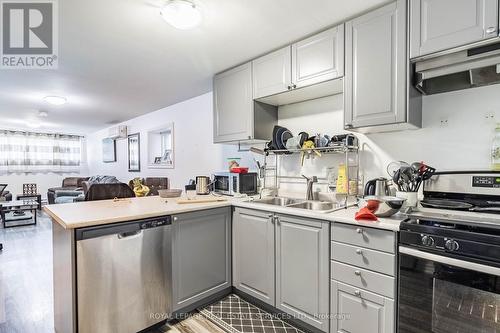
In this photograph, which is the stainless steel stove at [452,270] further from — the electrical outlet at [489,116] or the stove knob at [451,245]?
the electrical outlet at [489,116]

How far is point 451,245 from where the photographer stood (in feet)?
3.90

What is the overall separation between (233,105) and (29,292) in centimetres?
264

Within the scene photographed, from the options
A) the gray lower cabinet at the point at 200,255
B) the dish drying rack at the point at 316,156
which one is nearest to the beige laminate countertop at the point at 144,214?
the gray lower cabinet at the point at 200,255

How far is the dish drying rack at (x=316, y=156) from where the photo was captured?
2.08 metres

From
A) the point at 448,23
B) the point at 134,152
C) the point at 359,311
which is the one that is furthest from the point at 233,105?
the point at 134,152

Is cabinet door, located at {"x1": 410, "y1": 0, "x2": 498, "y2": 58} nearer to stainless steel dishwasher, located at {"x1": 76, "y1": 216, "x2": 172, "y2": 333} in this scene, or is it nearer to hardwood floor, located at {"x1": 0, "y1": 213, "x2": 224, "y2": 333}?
stainless steel dishwasher, located at {"x1": 76, "y1": 216, "x2": 172, "y2": 333}

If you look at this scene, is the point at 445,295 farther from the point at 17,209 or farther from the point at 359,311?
the point at 17,209

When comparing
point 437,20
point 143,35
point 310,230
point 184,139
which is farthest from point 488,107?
point 184,139

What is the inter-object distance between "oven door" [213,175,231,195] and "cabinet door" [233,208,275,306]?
53 cm

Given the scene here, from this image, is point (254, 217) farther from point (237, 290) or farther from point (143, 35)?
point (143, 35)

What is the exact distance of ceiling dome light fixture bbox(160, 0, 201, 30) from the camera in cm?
162

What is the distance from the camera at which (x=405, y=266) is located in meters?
1.32

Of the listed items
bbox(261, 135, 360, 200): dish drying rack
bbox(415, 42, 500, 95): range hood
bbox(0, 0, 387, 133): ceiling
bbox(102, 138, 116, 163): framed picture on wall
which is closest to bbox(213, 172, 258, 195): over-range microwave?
bbox(261, 135, 360, 200): dish drying rack

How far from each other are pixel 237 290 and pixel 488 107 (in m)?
2.29
